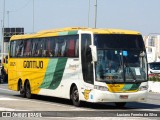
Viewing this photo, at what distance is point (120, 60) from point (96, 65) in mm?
962

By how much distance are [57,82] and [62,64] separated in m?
0.99

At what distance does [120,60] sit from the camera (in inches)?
776

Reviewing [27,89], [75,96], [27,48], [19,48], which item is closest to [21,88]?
[27,89]

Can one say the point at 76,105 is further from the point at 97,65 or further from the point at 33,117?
the point at 33,117

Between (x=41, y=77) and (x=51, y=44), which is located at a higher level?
(x=51, y=44)

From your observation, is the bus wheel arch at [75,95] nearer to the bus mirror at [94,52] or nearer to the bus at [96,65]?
the bus at [96,65]

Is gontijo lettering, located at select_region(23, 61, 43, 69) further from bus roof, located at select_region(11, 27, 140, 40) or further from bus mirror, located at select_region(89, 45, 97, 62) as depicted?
bus mirror, located at select_region(89, 45, 97, 62)

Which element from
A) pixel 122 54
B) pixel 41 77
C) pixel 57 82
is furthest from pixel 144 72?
pixel 41 77

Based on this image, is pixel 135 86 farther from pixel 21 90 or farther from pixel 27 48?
pixel 21 90

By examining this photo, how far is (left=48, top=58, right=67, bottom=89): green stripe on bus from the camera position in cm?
2210

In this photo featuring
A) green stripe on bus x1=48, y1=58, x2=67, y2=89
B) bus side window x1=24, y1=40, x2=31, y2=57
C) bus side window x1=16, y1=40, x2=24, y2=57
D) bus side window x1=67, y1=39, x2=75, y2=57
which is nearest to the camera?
bus side window x1=67, y1=39, x2=75, y2=57

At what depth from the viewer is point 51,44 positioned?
76.7ft

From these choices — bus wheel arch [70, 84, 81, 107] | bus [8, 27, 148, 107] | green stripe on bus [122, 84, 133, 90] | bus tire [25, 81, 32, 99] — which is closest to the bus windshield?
bus [8, 27, 148, 107]

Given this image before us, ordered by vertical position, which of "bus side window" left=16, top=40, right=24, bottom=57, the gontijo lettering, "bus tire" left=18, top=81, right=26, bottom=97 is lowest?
"bus tire" left=18, top=81, right=26, bottom=97
